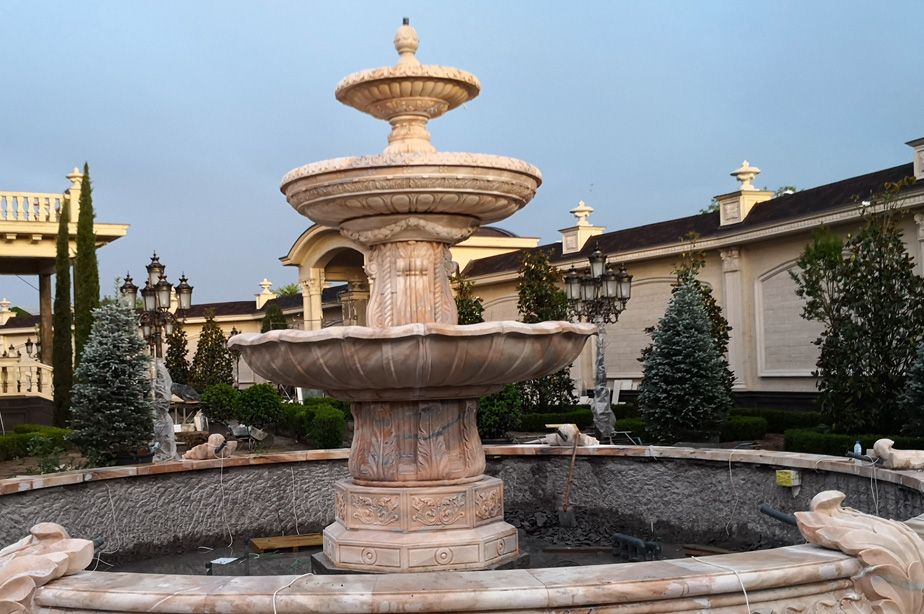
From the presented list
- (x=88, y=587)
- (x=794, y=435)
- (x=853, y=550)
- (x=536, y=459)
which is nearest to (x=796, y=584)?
(x=853, y=550)

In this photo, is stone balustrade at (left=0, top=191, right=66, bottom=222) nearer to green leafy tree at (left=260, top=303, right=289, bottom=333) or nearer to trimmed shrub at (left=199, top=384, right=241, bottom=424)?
trimmed shrub at (left=199, top=384, right=241, bottom=424)

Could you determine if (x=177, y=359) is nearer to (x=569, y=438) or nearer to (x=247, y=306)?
(x=247, y=306)

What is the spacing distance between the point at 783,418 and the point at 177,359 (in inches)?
1015

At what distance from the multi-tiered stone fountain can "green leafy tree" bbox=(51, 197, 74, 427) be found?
58.7 ft

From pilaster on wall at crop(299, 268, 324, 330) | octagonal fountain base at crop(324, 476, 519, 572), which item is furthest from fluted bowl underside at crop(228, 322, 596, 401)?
pilaster on wall at crop(299, 268, 324, 330)

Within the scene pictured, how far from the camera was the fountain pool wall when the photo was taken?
25.1 feet

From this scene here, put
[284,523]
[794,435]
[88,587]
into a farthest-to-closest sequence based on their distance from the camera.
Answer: [794,435]
[284,523]
[88,587]

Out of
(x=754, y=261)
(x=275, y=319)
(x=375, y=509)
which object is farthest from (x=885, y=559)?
(x=275, y=319)

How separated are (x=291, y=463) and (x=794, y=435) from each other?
800 cm

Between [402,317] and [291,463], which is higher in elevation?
[402,317]

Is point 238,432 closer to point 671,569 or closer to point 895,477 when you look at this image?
point 895,477

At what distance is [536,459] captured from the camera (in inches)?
381

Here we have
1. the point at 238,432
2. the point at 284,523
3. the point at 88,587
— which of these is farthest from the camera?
the point at 238,432

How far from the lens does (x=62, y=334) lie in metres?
23.5
